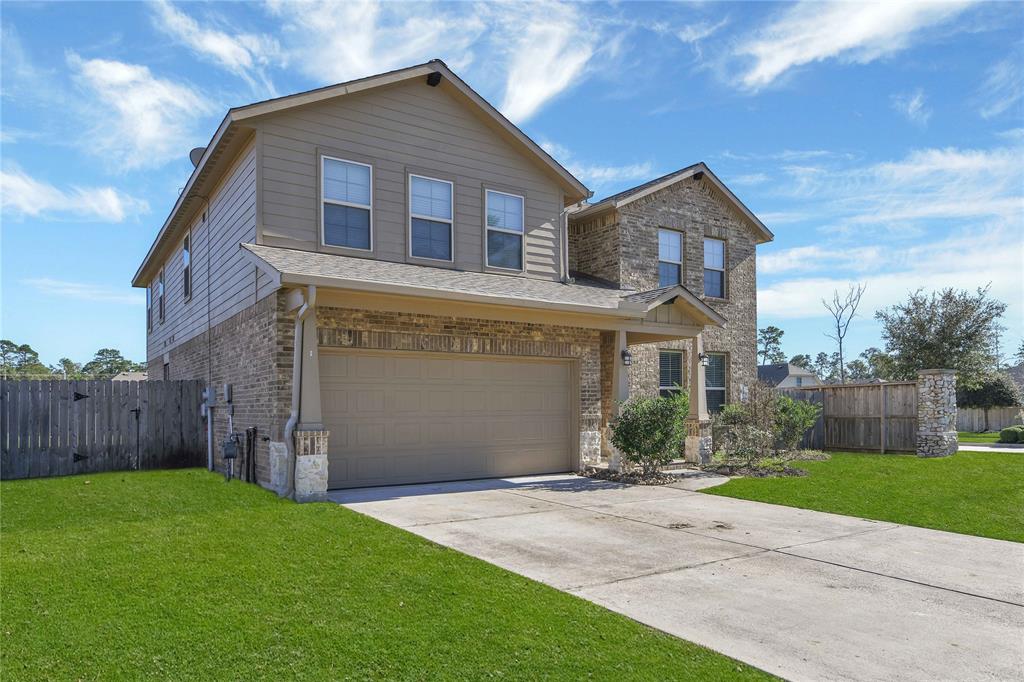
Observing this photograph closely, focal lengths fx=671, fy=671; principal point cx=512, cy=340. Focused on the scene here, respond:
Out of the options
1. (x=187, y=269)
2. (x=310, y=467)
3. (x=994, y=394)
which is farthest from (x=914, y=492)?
(x=994, y=394)

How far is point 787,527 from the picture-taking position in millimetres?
8039

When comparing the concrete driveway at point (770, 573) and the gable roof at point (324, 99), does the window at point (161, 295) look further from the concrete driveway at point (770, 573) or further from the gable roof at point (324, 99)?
the concrete driveway at point (770, 573)

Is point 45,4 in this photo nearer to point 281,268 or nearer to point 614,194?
point 281,268

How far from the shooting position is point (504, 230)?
13234 mm

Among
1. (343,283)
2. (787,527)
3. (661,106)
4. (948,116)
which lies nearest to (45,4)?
(343,283)

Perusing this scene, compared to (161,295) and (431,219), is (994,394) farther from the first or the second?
(161,295)

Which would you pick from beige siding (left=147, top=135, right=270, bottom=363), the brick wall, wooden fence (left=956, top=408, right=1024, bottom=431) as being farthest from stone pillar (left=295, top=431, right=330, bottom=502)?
wooden fence (left=956, top=408, right=1024, bottom=431)

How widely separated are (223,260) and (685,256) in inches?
437

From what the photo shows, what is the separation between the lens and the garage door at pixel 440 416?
1055cm

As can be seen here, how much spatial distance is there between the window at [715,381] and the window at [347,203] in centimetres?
→ 1039

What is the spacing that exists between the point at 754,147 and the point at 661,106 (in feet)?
11.4

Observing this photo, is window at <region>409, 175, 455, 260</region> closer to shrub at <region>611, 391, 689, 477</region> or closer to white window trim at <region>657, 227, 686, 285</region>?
shrub at <region>611, 391, 689, 477</region>

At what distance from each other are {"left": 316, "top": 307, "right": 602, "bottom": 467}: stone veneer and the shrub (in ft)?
3.63

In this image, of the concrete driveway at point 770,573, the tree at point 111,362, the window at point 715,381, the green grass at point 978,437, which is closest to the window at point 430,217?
the concrete driveway at point 770,573
